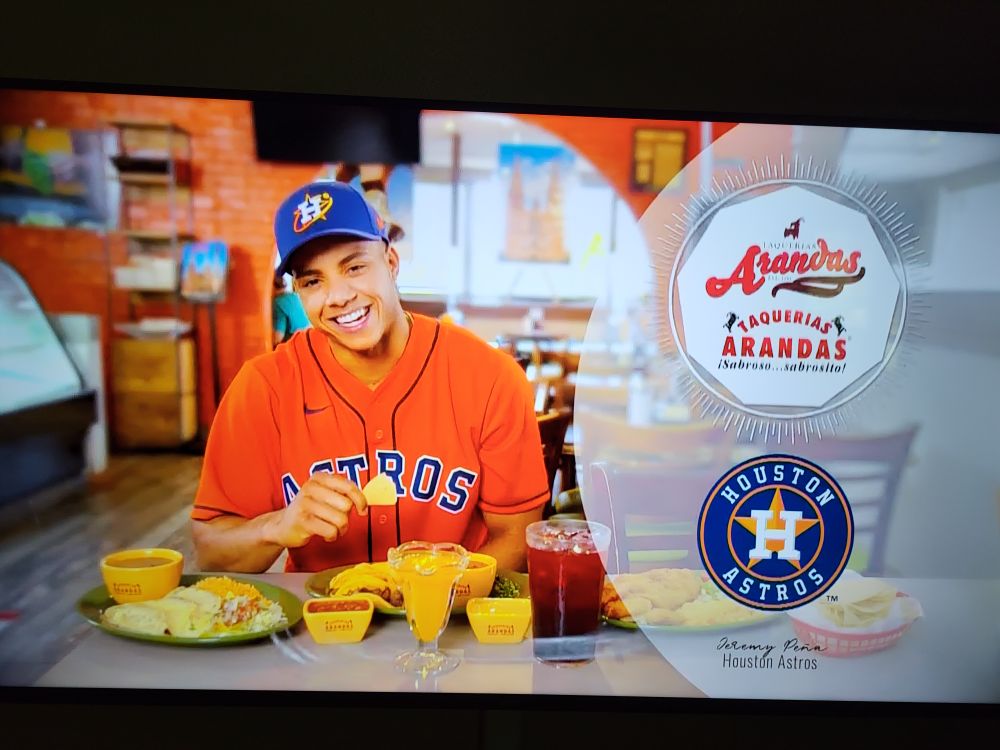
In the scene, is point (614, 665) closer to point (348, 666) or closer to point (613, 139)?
point (348, 666)

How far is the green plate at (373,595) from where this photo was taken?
1506 millimetres

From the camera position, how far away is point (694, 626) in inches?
63.2

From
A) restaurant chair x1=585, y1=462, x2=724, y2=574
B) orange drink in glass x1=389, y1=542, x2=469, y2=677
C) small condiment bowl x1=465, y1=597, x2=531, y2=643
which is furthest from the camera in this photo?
restaurant chair x1=585, y1=462, x2=724, y2=574

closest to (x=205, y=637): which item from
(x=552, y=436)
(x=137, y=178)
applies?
(x=552, y=436)

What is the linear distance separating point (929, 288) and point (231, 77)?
161 centimetres

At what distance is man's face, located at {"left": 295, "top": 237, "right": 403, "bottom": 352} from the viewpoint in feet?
5.09

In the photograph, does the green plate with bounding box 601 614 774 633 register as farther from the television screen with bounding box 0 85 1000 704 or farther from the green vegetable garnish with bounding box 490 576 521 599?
the green vegetable garnish with bounding box 490 576 521 599

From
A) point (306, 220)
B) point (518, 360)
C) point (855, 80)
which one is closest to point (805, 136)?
point (855, 80)

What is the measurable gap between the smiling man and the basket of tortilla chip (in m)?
0.71

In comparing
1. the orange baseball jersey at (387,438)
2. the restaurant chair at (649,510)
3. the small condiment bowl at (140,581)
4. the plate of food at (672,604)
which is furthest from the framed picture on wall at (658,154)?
the small condiment bowl at (140,581)

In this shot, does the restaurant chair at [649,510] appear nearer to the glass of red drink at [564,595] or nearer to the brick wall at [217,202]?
the glass of red drink at [564,595]

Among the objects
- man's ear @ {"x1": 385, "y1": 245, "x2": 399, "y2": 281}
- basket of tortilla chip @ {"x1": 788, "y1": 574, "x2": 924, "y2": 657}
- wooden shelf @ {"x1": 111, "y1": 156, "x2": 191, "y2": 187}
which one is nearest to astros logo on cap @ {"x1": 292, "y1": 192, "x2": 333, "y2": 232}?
man's ear @ {"x1": 385, "y1": 245, "x2": 399, "y2": 281}

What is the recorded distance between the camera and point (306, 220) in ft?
5.05

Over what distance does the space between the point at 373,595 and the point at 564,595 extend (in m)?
0.38
